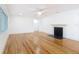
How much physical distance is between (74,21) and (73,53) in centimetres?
34

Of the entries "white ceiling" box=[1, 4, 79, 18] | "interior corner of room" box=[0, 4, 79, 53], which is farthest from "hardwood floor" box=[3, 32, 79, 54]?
"white ceiling" box=[1, 4, 79, 18]

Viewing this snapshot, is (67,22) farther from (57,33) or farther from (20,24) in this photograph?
(20,24)

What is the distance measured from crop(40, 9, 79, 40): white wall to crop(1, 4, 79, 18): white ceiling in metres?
0.05

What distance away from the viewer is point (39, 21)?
1.47 meters

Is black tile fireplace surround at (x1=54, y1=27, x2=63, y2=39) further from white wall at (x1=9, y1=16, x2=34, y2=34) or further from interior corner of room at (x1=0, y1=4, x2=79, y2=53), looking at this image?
white wall at (x1=9, y1=16, x2=34, y2=34)

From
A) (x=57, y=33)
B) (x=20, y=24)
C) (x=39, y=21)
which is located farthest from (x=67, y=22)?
(x=20, y=24)

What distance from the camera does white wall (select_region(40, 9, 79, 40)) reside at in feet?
4.76

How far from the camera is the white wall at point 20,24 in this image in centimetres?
145

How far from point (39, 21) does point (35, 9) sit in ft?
0.44

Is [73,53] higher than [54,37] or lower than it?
lower

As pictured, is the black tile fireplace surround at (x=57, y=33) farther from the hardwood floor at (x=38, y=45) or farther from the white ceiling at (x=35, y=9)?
the white ceiling at (x=35, y=9)
